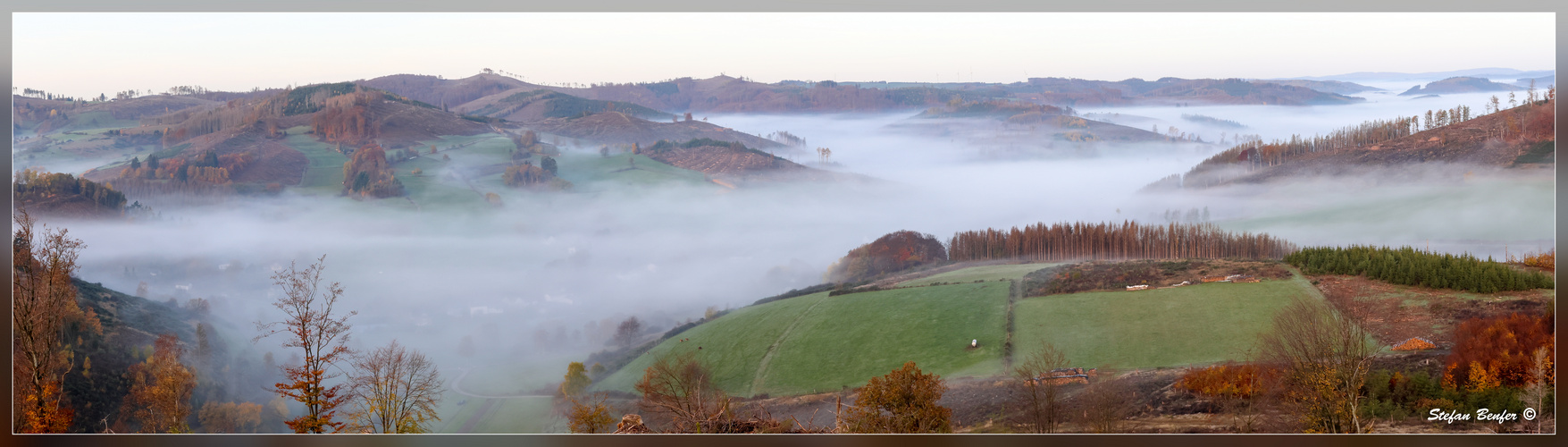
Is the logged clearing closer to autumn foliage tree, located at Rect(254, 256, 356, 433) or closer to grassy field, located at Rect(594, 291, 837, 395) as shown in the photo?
grassy field, located at Rect(594, 291, 837, 395)

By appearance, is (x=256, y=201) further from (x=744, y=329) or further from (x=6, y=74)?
(x=744, y=329)

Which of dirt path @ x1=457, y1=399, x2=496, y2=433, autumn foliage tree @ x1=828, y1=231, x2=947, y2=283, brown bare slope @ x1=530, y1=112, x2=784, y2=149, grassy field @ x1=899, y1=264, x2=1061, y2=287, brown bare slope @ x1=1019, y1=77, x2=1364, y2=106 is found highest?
brown bare slope @ x1=1019, y1=77, x2=1364, y2=106

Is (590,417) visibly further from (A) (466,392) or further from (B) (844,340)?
(B) (844,340)

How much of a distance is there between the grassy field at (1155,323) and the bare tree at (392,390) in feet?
30.4

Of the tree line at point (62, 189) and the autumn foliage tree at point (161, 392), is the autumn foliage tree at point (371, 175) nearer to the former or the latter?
the tree line at point (62, 189)

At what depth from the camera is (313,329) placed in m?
12.3

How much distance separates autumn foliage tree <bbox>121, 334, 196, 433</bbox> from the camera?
12164 millimetres

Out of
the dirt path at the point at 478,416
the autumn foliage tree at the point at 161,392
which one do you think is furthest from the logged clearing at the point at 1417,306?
the autumn foliage tree at the point at 161,392

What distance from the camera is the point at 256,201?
13469mm

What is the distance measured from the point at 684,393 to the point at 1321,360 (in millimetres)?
9104

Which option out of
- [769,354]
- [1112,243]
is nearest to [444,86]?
[769,354]

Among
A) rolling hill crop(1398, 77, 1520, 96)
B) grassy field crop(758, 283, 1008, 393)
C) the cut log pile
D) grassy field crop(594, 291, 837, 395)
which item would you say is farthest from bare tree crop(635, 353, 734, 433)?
rolling hill crop(1398, 77, 1520, 96)

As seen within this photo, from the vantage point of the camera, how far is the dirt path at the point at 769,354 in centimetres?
1242

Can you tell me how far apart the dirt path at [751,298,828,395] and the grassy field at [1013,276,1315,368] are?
3316 mm
